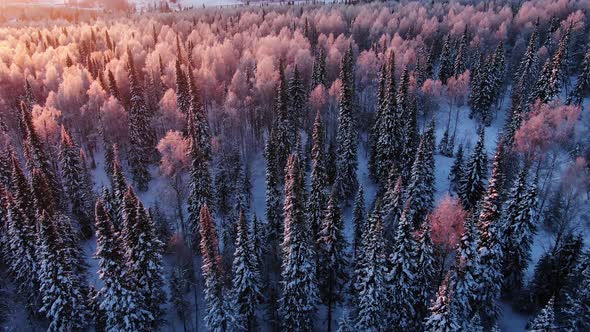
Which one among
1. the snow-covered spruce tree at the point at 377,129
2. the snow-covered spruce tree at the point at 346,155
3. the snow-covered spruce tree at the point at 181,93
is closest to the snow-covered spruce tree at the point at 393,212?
the snow-covered spruce tree at the point at 346,155

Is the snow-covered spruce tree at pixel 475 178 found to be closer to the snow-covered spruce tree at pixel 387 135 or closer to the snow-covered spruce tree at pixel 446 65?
the snow-covered spruce tree at pixel 387 135

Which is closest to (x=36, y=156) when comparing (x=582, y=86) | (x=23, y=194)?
(x=23, y=194)

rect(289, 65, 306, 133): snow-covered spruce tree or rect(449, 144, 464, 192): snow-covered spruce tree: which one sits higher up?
rect(289, 65, 306, 133): snow-covered spruce tree

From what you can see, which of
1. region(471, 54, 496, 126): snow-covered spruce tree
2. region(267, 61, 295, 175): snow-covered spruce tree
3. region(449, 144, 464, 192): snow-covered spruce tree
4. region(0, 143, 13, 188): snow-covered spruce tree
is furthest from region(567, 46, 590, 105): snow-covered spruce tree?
region(0, 143, 13, 188): snow-covered spruce tree

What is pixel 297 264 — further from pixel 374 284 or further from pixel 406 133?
pixel 406 133

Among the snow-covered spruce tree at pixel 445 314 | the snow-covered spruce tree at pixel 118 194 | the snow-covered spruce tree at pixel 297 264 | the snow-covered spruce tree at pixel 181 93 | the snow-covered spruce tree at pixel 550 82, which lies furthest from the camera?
the snow-covered spruce tree at pixel 181 93

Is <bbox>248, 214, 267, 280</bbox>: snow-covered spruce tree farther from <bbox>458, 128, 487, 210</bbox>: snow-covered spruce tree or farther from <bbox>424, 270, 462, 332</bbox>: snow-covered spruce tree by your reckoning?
<bbox>458, 128, 487, 210</bbox>: snow-covered spruce tree

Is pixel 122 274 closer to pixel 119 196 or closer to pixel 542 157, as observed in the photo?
pixel 119 196
